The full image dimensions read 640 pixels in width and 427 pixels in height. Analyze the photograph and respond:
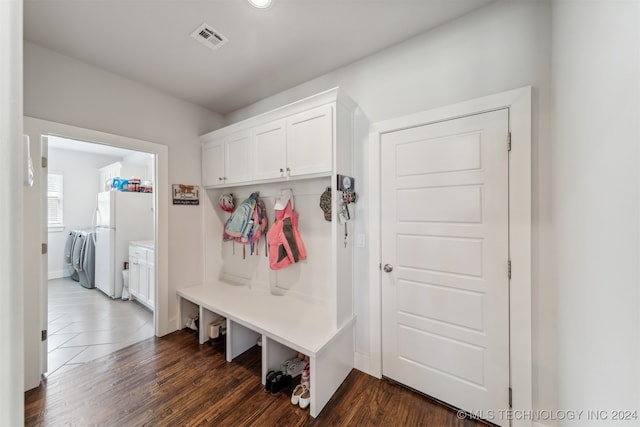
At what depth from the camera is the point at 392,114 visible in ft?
6.26

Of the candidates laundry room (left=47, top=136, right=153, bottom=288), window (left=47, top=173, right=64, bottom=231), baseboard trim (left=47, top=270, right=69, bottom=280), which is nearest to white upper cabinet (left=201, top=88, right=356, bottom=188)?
laundry room (left=47, top=136, right=153, bottom=288)

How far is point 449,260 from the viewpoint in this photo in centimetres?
167

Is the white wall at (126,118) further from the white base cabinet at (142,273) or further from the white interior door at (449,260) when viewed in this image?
the white interior door at (449,260)

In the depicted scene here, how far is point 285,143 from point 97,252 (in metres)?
4.25

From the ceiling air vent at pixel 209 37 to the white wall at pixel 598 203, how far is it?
6.86 feet

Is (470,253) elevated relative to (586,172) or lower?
lower

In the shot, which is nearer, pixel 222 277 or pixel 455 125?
pixel 455 125

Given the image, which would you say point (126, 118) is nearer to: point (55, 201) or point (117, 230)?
point (117, 230)

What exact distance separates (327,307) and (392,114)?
178cm

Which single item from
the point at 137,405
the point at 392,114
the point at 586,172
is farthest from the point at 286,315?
the point at 586,172

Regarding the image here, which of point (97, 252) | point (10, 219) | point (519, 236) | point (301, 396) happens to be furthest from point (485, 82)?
point (97, 252)

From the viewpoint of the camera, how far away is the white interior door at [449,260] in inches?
59.5

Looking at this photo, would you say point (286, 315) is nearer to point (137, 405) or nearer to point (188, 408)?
point (188, 408)

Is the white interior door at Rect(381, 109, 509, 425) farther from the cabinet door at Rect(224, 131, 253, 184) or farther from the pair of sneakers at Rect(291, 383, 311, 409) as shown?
the cabinet door at Rect(224, 131, 253, 184)
